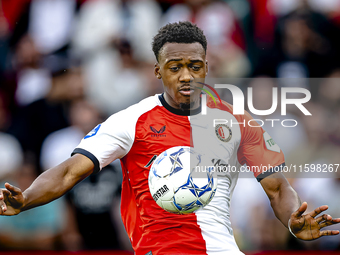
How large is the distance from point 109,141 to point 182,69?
0.82 m

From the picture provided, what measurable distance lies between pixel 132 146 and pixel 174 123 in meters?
0.39

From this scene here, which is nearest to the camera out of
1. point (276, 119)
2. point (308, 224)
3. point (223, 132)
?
point (308, 224)

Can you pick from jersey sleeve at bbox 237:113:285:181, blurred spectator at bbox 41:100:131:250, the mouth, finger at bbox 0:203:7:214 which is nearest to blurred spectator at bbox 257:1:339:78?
blurred spectator at bbox 41:100:131:250

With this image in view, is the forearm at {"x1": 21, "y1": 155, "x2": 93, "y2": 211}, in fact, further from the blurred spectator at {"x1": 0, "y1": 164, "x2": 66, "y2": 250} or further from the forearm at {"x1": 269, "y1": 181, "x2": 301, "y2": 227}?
the blurred spectator at {"x1": 0, "y1": 164, "x2": 66, "y2": 250}

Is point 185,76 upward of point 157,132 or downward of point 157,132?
upward

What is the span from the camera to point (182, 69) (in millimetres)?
3467

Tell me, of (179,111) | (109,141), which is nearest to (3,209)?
(109,141)

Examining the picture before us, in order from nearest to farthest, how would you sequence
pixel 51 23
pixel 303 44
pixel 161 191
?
pixel 161 191, pixel 303 44, pixel 51 23

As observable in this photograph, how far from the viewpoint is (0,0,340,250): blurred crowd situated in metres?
5.38

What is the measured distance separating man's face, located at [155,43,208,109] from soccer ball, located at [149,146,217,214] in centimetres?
55

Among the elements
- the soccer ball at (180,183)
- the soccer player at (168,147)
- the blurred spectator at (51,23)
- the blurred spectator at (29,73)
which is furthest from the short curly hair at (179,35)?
the blurred spectator at (51,23)

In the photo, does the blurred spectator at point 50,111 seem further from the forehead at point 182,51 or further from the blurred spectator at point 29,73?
the forehead at point 182,51

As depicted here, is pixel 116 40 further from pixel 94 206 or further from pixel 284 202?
pixel 284 202

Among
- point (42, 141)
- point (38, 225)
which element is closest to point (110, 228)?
point (38, 225)
